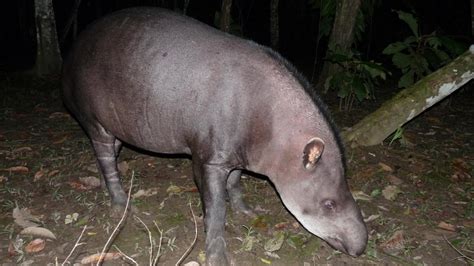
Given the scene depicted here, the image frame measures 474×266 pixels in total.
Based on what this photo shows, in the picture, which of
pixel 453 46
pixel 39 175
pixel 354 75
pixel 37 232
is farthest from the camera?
pixel 354 75

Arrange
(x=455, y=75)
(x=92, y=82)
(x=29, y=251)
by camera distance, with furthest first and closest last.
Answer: (x=455, y=75) < (x=92, y=82) < (x=29, y=251)

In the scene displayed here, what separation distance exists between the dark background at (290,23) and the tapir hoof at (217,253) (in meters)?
11.8

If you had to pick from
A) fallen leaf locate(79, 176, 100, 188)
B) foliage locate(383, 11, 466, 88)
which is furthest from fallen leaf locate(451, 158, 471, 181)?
fallen leaf locate(79, 176, 100, 188)

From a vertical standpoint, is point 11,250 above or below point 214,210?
below

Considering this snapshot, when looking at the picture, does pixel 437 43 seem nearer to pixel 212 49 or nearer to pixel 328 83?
pixel 328 83

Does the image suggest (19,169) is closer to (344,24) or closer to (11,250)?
(11,250)

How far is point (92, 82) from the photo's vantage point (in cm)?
470

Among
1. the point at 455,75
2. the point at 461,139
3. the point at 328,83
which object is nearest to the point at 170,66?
the point at 455,75

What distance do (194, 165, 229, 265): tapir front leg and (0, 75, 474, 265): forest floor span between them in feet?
0.59

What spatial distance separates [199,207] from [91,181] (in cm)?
155

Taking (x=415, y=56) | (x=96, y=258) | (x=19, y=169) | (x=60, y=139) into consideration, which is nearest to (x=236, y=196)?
(x=96, y=258)

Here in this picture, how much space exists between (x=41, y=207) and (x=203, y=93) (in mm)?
2535

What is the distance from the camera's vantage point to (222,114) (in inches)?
157

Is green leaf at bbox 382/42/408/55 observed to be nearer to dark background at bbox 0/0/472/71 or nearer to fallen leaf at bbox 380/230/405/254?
fallen leaf at bbox 380/230/405/254
